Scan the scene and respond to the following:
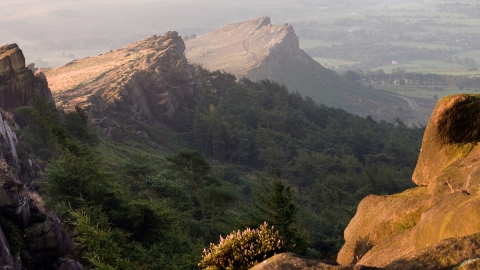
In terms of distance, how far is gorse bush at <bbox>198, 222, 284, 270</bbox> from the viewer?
1077cm

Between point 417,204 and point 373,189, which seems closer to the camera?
point 417,204

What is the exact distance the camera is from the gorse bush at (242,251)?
1077 cm

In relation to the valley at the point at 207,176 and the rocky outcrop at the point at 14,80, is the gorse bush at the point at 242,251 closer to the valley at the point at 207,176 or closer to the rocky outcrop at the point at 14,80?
the valley at the point at 207,176

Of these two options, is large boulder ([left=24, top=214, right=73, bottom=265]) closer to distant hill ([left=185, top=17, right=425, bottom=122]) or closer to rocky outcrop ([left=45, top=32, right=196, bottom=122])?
rocky outcrop ([left=45, top=32, right=196, bottom=122])

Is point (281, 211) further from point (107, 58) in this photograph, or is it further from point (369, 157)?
point (107, 58)

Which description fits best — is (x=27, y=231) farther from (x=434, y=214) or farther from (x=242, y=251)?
(x=434, y=214)

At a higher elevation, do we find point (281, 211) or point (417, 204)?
point (417, 204)

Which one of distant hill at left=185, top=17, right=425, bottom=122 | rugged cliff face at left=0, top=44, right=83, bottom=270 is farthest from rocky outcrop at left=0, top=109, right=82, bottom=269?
distant hill at left=185, top=17, right=425, bottom=122

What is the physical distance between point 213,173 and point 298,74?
118798mm

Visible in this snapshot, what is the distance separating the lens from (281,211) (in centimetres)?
1873

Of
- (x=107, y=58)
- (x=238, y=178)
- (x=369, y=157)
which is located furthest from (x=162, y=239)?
(x=107, y=58)

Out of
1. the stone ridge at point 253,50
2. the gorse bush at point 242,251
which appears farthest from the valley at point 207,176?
the stone ridge at point 253,50

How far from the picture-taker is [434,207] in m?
11.4

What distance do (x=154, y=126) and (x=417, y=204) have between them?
60922 millimetres
